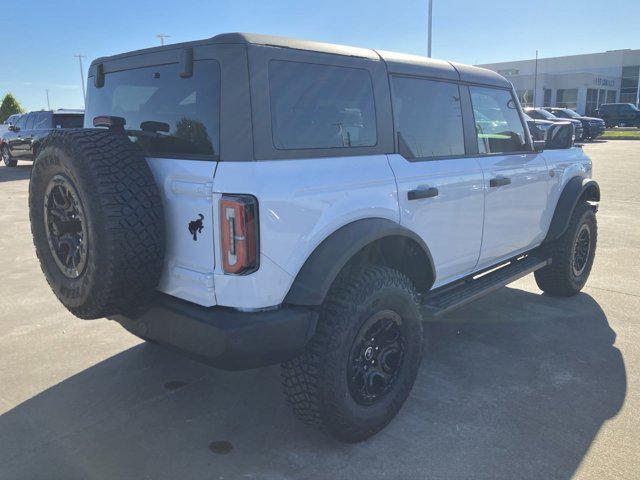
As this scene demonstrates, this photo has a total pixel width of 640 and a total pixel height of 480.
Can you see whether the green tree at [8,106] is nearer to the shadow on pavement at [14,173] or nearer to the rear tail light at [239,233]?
the shadow on pavement at [14,173]

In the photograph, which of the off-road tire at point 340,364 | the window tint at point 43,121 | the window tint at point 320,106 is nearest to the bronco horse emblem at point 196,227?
the window tint at point 320,106

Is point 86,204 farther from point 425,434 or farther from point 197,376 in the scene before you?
point 425,434

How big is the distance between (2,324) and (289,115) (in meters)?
3.29

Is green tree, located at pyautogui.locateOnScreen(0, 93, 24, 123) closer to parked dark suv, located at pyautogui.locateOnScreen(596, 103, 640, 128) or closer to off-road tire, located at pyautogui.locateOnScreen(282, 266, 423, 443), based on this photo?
parked dark suv, located at pyautogui.locateOnScreen(596, 103, 640, 128)

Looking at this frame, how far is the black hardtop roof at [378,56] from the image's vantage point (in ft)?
7.97

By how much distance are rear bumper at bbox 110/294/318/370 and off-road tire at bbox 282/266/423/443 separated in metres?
0.12

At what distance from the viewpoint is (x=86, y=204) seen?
2.37 meters

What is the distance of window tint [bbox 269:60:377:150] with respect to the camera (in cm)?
250

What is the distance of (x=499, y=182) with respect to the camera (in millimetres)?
3754

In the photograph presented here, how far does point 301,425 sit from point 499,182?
2.10 m

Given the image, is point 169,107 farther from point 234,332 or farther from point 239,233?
point 234,332

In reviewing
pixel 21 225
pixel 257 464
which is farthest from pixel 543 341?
pixel 21 225

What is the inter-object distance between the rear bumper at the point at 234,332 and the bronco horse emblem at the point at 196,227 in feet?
1.15

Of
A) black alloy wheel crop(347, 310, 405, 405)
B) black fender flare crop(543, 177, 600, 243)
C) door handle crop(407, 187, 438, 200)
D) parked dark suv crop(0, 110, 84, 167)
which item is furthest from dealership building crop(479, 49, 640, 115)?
black alloy wheel crop(347, 310, 405, 405)
